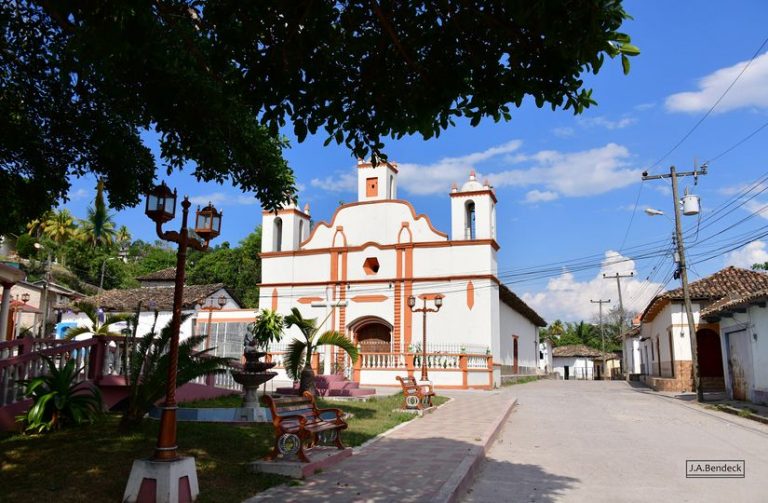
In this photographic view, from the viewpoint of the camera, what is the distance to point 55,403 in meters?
7.71

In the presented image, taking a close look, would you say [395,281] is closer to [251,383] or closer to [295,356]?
[295,356]

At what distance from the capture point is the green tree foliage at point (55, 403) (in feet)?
24.9

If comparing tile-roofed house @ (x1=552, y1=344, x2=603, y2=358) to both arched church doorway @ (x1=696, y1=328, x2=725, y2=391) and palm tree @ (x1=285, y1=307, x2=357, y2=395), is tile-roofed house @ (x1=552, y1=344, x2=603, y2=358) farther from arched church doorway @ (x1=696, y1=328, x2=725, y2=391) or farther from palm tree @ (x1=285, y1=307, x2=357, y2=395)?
palm tree @ (x1=285, y1=307, x2=357, y2=395)

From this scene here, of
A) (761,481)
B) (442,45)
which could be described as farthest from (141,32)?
(761,481)

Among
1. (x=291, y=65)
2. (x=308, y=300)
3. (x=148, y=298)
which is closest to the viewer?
(x=291, y=65)

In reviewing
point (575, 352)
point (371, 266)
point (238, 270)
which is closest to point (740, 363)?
point (371, 266)

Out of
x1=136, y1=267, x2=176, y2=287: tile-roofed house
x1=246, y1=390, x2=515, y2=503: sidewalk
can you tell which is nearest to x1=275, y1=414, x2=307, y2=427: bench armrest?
x1=246, y1=390, x2=515, y2=503: sidewalk

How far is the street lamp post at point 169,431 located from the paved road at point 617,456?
2834 millimetres

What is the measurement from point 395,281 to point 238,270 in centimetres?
2290

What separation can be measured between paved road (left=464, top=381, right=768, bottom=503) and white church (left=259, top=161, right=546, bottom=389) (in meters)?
10.2

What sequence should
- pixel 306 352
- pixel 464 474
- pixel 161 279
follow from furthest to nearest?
pixel 161 279
pixel 306 352
pixel 464 474

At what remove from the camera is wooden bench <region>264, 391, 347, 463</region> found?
6.58 meters

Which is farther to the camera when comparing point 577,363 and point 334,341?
point 577,363

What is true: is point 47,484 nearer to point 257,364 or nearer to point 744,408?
point 257,364
